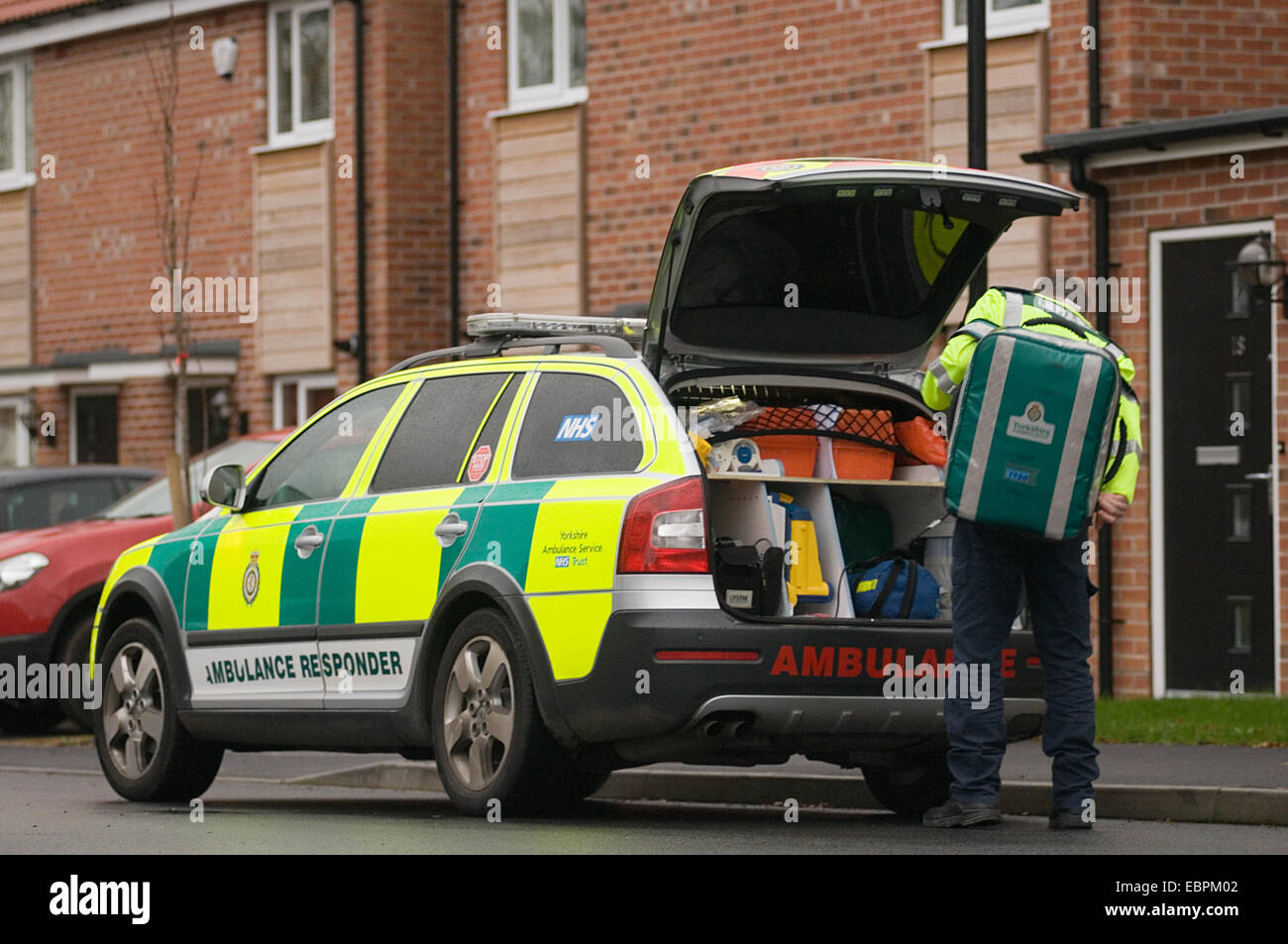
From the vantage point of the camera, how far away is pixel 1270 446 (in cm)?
1447

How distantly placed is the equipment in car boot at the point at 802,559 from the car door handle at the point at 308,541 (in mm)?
1882

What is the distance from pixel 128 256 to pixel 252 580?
14.3 meters

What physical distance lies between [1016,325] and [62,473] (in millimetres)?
10083

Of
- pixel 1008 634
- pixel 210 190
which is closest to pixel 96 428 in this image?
pixel 210 190

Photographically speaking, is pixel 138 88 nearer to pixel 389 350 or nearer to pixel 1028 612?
pixel 389 350

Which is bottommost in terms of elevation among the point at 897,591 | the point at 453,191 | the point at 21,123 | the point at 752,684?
the point at 752,684

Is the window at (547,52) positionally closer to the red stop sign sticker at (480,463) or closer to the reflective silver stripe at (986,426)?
the red stop sign sticker at (480,463)

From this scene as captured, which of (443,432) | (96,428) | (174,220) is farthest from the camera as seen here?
(96,428)

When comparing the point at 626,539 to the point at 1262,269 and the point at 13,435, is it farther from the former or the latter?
the point at 13,435

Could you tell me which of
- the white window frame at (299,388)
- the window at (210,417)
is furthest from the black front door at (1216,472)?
the window at (210,417)

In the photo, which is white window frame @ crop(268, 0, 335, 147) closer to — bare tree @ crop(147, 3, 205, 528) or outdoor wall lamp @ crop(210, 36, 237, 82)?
outdoor wall lamp @ crop(210, 36, 237, 82)

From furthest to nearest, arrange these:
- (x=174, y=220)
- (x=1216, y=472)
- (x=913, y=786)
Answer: (x=174, y=220), (x=1216, y=472), (x=913, y=786)

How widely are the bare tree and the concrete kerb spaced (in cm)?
405

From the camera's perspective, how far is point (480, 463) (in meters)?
8.98
